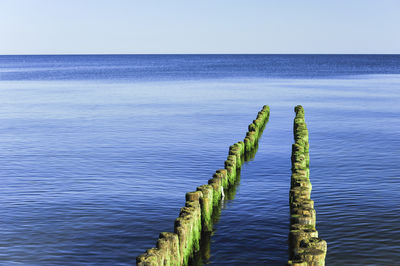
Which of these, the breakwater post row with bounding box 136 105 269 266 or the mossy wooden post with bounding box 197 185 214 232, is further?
the mossy wooden post with bounding box 197 185 214 232

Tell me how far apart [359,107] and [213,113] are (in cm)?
1160

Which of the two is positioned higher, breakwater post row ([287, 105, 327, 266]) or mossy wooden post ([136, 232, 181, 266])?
breakwater post row ([287, 105, 327, 266])

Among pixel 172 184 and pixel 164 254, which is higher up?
pixel 172 184

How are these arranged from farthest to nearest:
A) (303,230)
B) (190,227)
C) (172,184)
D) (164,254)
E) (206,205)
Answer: (172,184) → (206,205) → (190,227) → (303,230) → (164,254)

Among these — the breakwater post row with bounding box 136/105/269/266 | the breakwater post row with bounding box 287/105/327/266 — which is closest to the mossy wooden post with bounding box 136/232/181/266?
the breakwater post row with bounding box 136/105/269/266

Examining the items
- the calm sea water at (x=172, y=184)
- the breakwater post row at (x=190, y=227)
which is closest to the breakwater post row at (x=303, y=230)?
the calm sea water at (x=172, y=184)

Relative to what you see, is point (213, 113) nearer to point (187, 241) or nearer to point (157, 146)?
point (157, 146)

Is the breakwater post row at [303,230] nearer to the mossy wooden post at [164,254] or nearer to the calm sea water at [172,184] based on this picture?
the calm sea water at [172,184]

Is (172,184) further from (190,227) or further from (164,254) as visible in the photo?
(164,254)

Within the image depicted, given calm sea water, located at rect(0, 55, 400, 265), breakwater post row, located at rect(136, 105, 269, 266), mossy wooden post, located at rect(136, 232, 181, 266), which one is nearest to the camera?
mossy wooden post, located at rect(136, 232, 181, 266)

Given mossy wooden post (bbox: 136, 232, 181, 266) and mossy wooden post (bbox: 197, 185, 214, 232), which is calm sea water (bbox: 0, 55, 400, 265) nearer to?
mossy wooden post (bbox: 197, 185, 214, 232)

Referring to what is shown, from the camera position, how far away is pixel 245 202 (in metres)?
14.6

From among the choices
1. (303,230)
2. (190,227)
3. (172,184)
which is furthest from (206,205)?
(172,184)

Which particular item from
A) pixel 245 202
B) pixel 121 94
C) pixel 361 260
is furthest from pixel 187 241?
pixel 121 94
